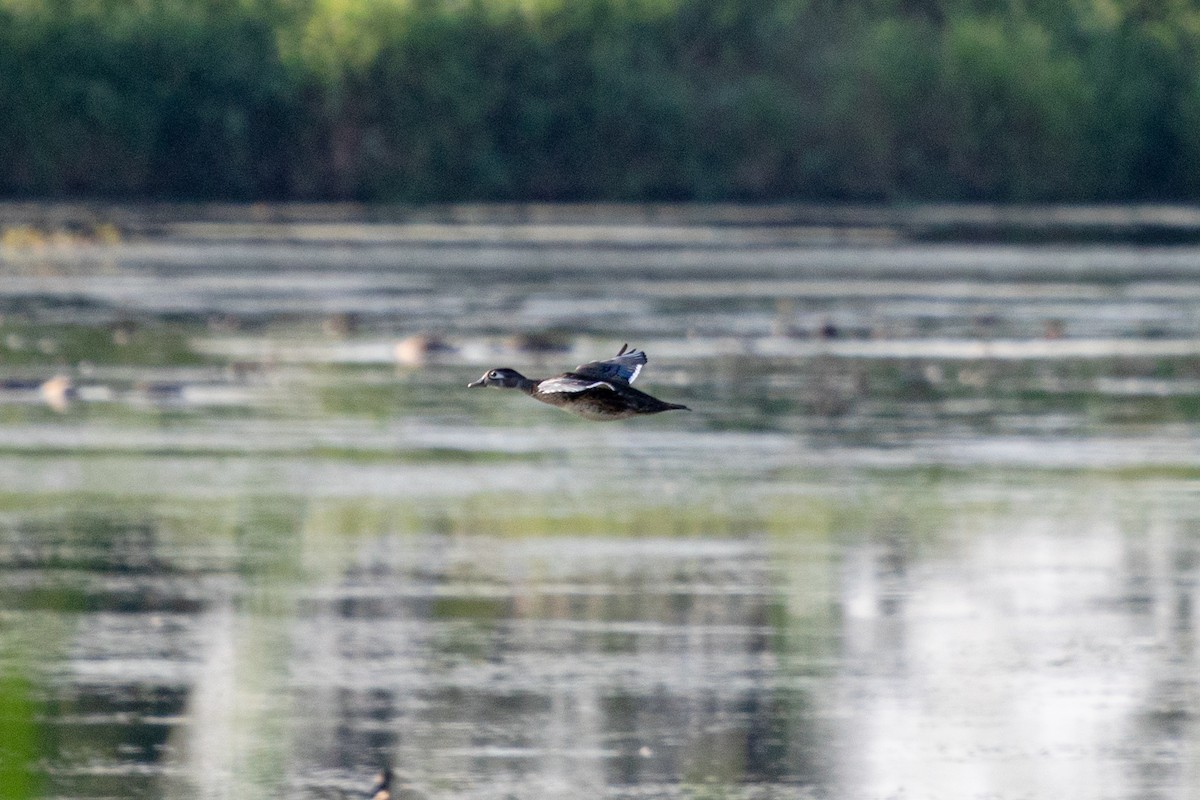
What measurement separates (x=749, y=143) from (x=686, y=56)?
8.70m

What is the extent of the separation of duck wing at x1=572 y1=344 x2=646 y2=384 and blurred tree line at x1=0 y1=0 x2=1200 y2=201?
80.3 m

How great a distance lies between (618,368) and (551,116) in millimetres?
81924

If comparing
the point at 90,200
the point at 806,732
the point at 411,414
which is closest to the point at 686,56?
the point at 90,200

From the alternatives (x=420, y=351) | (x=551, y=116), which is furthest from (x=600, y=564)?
(x=551, y=116)

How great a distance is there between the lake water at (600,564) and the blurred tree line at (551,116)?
51.7 metres

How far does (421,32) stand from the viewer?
93.4 meters

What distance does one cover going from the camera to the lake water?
1370cm

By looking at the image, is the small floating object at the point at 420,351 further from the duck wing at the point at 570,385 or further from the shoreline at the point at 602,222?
the shoreline at the point at 602,222

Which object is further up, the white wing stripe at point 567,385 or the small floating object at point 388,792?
the white wing stripe at point 567,385

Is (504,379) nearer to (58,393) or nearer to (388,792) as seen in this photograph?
(388,792)

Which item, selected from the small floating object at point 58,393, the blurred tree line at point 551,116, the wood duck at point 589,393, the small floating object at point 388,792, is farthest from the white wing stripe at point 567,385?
the blurred tree line at point 551,116

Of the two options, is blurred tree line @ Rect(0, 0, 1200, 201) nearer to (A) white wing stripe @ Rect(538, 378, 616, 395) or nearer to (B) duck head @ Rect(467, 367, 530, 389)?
(B) duck head @ Rect(467, 367, 530, 389)

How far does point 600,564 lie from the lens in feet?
61.4

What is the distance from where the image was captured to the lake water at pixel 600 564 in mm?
13695
